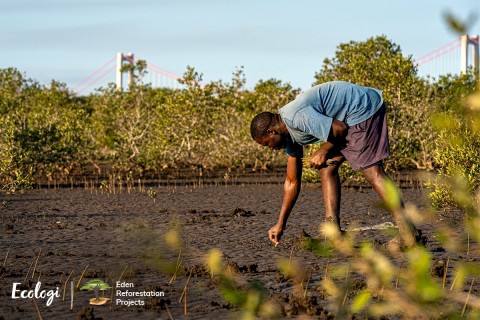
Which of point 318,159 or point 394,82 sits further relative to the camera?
point 394,82

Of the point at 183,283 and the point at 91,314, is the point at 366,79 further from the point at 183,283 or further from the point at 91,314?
the point at 91,314

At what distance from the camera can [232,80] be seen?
22.5 metres

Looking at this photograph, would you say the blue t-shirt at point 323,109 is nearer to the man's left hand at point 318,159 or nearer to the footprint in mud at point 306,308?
the man's left hand at point 318,159

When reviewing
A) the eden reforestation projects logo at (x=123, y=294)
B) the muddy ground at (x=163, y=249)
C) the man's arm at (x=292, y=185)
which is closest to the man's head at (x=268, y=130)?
the man's arm at (x=292, y=185)

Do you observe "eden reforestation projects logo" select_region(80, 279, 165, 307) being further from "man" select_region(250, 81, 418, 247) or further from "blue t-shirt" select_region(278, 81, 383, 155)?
"blue t-shirt" select_region(278, 81, 383, 155)

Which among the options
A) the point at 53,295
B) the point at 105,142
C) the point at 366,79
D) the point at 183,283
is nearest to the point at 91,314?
the point at 53,295

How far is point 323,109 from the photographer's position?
613 cm

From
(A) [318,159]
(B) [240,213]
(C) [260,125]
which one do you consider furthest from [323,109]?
(B) [240,213]

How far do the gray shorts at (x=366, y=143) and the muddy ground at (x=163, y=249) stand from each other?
690 millimetres

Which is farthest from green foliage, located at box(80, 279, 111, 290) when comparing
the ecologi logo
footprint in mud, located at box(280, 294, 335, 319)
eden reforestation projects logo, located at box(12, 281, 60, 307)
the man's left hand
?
the man's left hand

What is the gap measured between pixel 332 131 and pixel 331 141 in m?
0.11

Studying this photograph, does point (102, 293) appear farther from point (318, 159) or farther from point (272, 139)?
point (318, 159)

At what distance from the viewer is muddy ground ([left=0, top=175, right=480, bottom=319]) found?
15.8 ft

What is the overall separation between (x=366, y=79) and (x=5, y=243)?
9.69 m
